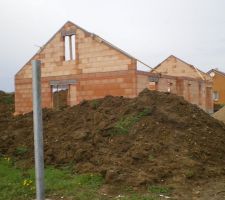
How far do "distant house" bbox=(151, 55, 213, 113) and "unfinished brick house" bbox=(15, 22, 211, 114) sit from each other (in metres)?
1.91

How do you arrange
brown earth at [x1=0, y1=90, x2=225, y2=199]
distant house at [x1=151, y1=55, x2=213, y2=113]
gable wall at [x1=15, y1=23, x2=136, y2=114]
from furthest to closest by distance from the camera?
distant house at [x1=151, y1=55, x2=213, y2=113] < gable wall at [x1=15, y1=23, x2=136, y2=114] < brown earth at [x1=0, y1=90, x2=225, y2=199]

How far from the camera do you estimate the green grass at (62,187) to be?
639 centimetres

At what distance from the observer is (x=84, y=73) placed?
52.6 ft

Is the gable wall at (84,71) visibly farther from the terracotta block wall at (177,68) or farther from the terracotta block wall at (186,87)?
the terracotta block wall at (177,68)

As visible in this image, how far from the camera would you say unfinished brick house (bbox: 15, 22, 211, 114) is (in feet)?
48.5

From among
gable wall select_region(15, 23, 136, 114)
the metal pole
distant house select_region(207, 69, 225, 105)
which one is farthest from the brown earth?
distant house select_region(207, 69, 225, 105)

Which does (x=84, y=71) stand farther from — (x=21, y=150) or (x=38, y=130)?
(x=38, y=130)

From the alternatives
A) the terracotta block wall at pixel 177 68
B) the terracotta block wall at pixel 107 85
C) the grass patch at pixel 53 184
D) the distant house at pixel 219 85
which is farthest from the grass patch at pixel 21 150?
the distant house at pixel 219 85

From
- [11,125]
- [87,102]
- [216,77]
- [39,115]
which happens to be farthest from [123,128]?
[216,77]

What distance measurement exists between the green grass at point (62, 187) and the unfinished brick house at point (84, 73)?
7.10 meters

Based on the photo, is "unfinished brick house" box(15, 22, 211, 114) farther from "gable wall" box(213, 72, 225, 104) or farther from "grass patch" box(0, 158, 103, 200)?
"gable wall" box(213, 72, 225, 104)

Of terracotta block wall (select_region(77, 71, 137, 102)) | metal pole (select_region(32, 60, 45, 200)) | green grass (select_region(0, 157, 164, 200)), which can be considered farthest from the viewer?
terracotta block wall (select_region(77, 71, 137, 102))

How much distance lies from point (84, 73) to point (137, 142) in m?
7.41

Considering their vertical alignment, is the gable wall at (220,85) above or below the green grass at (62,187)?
above
